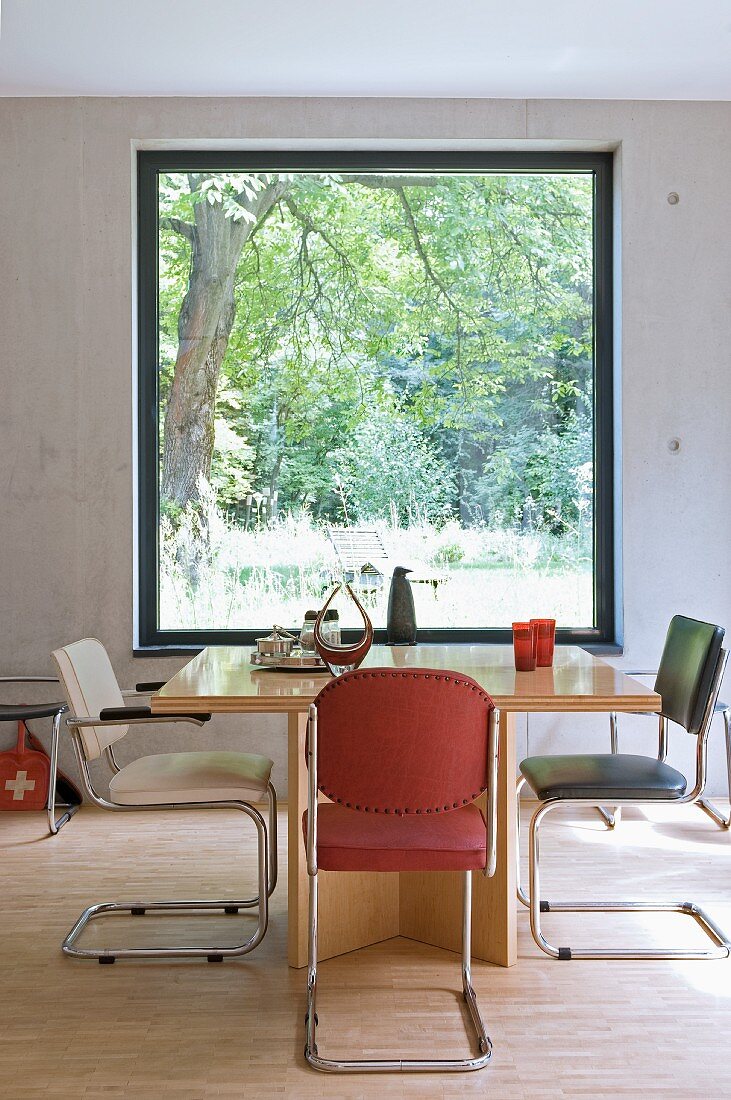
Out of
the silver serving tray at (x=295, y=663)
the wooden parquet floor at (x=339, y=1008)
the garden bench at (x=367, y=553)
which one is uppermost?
the garden bench at (x=367, y=553)

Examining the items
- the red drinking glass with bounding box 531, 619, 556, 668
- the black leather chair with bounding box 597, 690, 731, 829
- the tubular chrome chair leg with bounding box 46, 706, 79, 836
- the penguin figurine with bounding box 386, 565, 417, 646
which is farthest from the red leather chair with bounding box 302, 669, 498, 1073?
the tubular chrome chair leg with bounding box 46, 706, 79, 836

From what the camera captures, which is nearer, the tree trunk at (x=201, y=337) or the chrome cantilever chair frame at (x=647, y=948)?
the chrome cantilever chair frame at (x=647, y=948)

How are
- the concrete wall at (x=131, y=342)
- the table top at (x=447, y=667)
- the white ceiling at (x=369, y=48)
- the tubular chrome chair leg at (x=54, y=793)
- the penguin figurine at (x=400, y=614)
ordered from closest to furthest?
the table top at (x=447, y=667) < the penguin figurine at (x=400, y=614) < the white ceiling at (x=369, y=48) < the tubular chrome chair leg at (x=54, y=793) < the concrete wall at (x=131, y=342)

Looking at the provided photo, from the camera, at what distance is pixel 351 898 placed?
3016mm

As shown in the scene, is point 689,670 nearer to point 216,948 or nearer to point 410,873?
point 410,873

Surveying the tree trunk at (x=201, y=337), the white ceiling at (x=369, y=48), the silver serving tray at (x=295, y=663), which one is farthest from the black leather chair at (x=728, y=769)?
the white ceiling at (x=369, y=48)

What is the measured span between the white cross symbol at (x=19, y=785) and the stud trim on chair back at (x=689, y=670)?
274cm

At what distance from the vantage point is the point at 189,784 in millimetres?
2926

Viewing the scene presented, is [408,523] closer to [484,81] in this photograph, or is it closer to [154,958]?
[484,81]

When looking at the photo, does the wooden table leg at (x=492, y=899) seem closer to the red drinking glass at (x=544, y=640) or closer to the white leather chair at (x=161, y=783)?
the red drinking glass at (x=544, y=640)

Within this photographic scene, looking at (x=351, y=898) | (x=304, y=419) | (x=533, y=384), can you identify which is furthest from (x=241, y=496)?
(x=351, y=898)

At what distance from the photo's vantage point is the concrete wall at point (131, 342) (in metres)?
4.70

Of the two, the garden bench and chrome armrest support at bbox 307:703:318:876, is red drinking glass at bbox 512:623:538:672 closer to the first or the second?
chrome armrest support at bbox 307:703:318:876

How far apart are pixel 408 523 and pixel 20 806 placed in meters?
2.20
